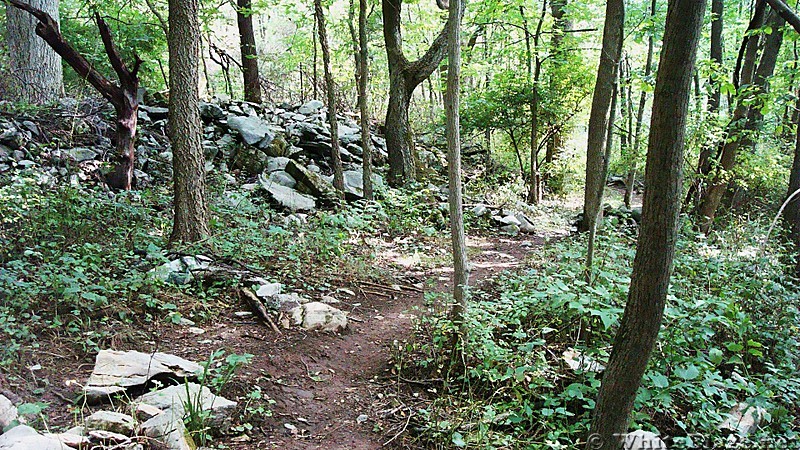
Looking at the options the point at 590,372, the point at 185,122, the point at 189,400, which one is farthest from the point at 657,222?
the point at 185,122

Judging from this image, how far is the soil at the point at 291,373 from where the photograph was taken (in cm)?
316

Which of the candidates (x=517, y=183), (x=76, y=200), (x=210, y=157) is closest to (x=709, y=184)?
(x=517, y=183)

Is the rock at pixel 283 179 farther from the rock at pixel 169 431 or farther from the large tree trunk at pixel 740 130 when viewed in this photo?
the large tree trunk at pixel 740 130

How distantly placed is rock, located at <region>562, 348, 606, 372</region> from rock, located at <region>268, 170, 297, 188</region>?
243 inches

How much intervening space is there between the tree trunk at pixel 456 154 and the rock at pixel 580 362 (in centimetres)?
80

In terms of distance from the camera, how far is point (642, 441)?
9.29ft

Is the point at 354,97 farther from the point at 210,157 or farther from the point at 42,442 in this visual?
the point at 42,442

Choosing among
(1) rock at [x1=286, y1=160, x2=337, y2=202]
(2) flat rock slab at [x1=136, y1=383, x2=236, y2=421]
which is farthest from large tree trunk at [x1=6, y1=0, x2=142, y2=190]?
(2) flat rock slab at [x1=136, y1=383, x2=236, y2=421]

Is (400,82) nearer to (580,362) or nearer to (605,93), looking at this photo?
(605,93)

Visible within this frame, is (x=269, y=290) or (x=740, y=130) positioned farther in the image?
(x=740, y=130)

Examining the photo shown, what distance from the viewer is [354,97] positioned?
16.1m

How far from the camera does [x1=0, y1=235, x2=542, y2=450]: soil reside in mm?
3164

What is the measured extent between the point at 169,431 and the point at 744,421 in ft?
11.3

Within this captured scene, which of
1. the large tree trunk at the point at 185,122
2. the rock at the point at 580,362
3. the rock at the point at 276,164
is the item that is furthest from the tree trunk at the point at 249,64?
the rock at the point at 580,362
